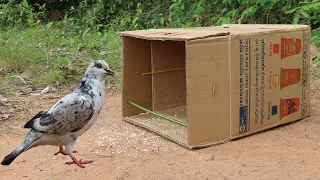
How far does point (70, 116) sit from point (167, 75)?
1866mm

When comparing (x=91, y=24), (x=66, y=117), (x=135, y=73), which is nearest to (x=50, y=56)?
(x=135, y=73)

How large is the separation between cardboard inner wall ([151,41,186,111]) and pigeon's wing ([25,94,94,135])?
1.62m

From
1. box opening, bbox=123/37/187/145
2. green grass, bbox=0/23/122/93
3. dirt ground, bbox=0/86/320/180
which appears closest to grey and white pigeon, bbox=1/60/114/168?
dirt ground, bbox=0/86/320/180

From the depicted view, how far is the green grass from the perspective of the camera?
5.64 metres

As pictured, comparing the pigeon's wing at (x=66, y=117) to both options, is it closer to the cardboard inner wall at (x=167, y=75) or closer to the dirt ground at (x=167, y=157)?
the dirt ground at (x=167, y=157)

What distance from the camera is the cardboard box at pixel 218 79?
3.40m

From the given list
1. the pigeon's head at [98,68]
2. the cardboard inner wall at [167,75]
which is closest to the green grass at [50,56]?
the cardboard inner wall at [167,75]

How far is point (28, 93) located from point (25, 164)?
208 centimetres

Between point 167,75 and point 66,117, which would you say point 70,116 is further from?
point 167,75

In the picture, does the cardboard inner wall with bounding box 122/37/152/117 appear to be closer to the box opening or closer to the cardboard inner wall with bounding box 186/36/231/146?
the box opening

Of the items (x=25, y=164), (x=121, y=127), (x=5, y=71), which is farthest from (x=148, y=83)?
(x=5, y=71)

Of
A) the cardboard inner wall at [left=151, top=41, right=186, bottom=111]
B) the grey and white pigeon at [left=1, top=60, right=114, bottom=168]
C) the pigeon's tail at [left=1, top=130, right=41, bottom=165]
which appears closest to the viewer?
the pigeon's tail at [left=1, top=130, right=41, bottom=165]

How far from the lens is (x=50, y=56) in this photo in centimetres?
619

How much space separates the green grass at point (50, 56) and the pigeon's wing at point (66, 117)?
2.62m
